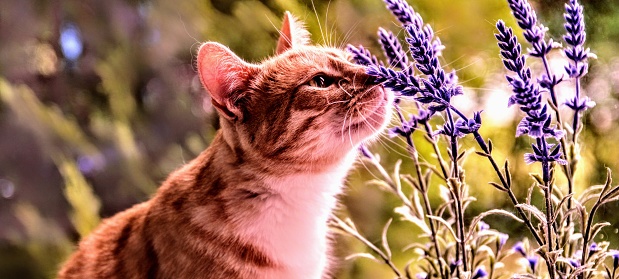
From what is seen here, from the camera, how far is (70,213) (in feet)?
4.26

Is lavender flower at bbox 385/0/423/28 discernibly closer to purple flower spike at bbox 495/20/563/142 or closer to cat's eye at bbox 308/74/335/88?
purple flower spike at bbox 495/20/563/142

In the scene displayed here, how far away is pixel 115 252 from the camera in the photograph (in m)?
0.92

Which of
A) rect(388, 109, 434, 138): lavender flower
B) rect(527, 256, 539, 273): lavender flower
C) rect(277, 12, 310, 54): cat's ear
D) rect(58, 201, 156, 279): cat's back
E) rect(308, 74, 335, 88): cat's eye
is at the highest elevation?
rect(277, 12, 310, 54): cat's ear

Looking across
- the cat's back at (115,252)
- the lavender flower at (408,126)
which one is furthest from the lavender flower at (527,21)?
the cat's back at (115,252)

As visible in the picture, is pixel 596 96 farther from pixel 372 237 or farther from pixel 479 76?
pixel 372 237

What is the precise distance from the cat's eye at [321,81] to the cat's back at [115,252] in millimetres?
349

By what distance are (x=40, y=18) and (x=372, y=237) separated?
90 cm

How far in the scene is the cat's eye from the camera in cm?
83

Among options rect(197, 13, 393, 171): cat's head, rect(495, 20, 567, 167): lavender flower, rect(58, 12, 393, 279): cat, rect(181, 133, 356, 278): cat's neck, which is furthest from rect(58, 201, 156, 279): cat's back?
rect(495, 20, 567, 167): lavender flower

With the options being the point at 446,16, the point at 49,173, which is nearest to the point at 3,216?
the point at 49,173

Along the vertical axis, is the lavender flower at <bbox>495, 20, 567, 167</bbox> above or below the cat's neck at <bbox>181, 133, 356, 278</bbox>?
above

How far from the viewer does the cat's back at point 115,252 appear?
853 millimetres

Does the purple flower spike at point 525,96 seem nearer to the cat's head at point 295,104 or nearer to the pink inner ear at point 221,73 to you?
the cat's head at point 295,104

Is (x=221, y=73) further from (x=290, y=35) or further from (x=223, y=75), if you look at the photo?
(x=290, y=35)
